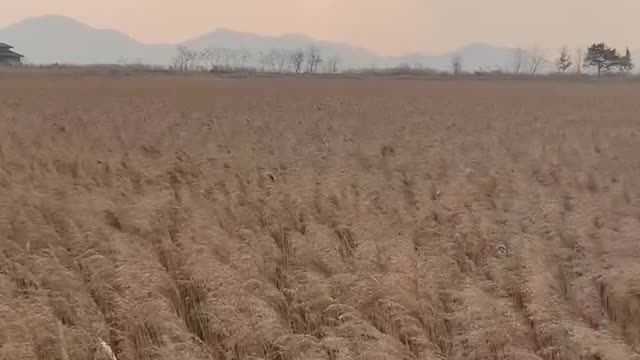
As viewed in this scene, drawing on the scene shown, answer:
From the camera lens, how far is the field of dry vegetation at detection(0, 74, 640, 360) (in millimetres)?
4812

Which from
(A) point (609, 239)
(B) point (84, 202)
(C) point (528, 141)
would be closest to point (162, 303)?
(B) point (84, 202)

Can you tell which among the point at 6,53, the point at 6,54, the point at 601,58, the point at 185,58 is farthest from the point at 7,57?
the point at 601,58

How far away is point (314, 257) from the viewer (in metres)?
6.41

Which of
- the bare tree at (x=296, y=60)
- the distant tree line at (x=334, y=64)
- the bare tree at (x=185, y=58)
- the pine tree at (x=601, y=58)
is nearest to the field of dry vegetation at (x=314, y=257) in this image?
the distant tree line at (x=334, y=64)

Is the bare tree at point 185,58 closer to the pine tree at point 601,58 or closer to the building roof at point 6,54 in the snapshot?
the building roof at point 6,54

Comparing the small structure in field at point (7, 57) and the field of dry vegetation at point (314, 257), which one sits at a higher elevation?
the small structure in field at point (7, 57)

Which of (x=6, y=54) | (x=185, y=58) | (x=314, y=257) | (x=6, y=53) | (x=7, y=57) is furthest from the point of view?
(x=185, y=58)

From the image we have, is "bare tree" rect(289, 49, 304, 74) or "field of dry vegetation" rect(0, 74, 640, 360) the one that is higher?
"bare tree" rect(289, 49, 304, 74)

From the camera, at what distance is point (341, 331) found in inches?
196

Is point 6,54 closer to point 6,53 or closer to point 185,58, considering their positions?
point 6,53

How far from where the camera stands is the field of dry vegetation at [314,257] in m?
4.81

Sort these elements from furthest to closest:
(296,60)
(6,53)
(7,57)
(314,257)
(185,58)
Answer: (296,60) → (185,58) → (6,53) → (7,57) → (314,257)

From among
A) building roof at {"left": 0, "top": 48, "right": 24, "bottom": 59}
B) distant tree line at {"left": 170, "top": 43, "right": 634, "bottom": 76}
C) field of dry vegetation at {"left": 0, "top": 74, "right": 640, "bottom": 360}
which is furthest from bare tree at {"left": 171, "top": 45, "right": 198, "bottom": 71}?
field of dry vegetation at {"left": 0, "top": 74, "right": 640, "bottom": 360}

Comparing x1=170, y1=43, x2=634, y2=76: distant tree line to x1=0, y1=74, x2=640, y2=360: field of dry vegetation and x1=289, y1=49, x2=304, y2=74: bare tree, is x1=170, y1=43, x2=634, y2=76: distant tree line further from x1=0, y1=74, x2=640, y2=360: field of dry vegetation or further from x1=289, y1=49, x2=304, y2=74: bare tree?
x1=0, y1=74, x2=640, y2=360: field of dry vegetation
